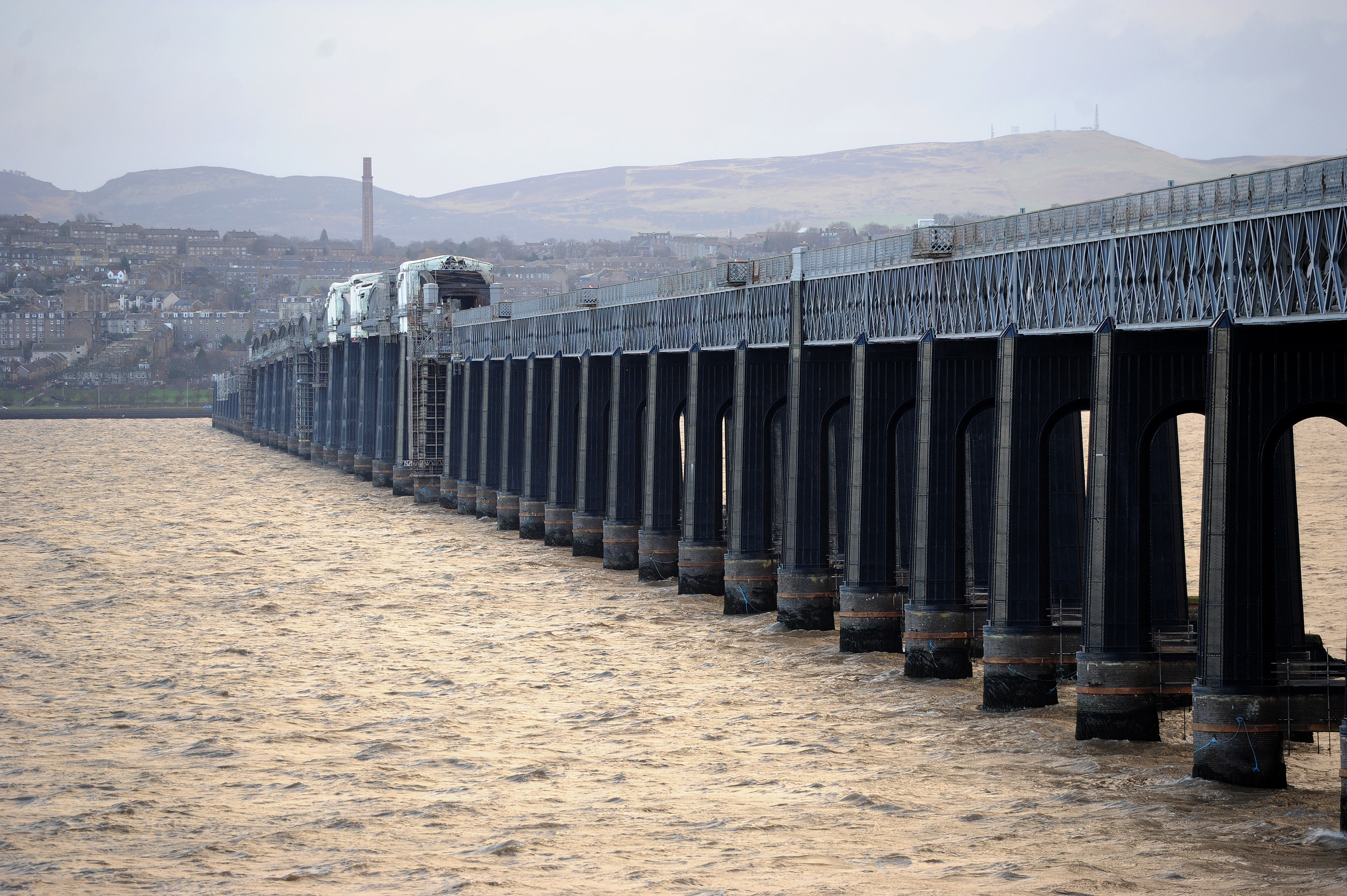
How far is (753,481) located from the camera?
5612 centimetres

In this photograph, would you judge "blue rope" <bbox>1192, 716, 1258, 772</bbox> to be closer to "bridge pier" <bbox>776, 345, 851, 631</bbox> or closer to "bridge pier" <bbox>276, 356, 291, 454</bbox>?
"bridge pier" <bbox>776, 345, 851, 631</bbox>

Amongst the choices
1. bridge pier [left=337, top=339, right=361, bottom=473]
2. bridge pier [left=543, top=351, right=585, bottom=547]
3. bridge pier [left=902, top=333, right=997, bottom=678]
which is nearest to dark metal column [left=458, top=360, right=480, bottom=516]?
bridge pier [left=543, top=351, right=585, bottom=547]

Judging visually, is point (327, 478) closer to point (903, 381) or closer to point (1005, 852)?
point (903, 381)

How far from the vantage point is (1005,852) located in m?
27.1

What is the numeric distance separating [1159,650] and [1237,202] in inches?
423

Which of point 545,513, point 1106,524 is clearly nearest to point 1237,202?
point 1106,524

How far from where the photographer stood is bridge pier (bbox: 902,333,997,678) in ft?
140

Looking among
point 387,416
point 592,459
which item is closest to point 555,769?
point 592,459

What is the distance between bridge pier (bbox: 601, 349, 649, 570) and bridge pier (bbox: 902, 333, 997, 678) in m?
27.1

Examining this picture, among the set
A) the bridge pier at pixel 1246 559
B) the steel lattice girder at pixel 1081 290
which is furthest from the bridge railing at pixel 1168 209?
the bridge pier at pixel 1246 559

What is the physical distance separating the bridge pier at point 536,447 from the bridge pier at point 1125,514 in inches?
2024

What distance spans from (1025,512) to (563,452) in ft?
146

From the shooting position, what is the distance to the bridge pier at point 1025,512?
3850 centimetres

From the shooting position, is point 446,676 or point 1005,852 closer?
point 1005,852
